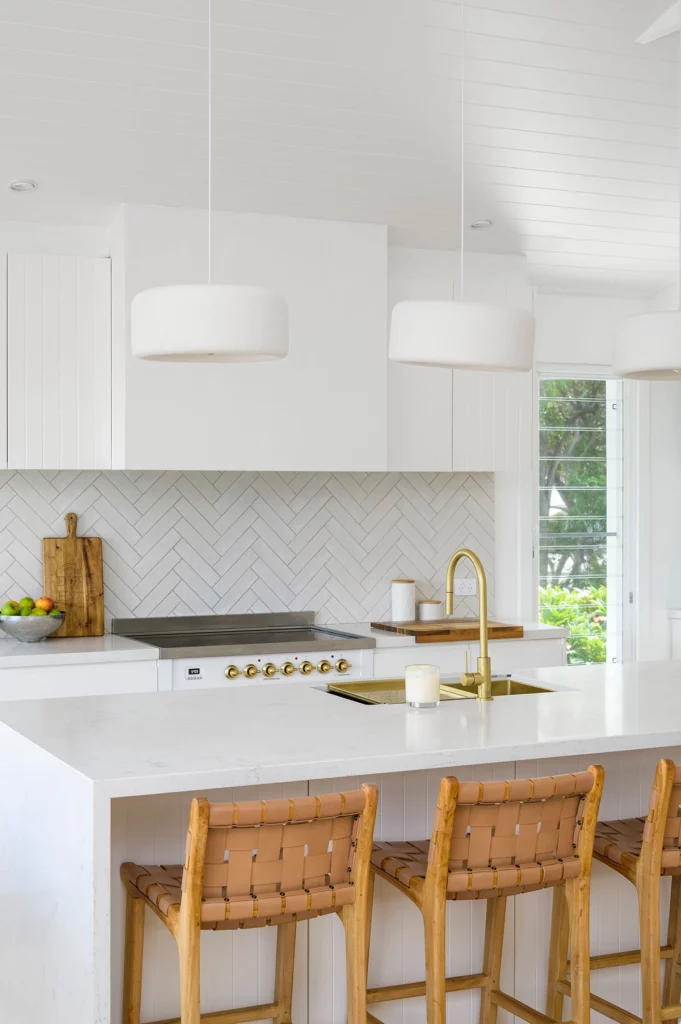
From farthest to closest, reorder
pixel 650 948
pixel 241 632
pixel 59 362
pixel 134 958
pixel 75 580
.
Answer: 1. pixel 241 632
2. pixel 75 580
3. pixel 59 362
4. pixel 650 948
5. pixel 134 958

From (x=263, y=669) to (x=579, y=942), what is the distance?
2.15 m

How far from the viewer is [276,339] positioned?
2.52m

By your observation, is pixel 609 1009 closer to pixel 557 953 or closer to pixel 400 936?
pixel 557 953

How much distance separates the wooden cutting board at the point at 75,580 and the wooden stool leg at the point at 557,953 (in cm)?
245

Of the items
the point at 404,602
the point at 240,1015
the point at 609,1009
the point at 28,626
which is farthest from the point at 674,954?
the point at 28,626

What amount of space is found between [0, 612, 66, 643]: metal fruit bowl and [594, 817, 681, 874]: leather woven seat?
234cm

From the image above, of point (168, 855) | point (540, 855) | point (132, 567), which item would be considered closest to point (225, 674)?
point (132, 567)

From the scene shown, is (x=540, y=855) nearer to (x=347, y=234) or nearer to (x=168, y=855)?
(x=168, y=855)

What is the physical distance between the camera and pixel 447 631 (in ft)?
15.9

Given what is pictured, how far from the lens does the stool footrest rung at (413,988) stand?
2742 millimetres

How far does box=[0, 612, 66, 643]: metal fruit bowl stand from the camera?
173 inches

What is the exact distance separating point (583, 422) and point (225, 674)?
99.1 inches

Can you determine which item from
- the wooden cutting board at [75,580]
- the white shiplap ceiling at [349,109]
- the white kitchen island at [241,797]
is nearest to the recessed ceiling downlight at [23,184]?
the white shiplap ceiling at [349,109]

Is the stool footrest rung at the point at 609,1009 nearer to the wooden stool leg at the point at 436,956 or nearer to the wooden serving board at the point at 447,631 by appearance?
the wooden stool leg at the point at 436,956
